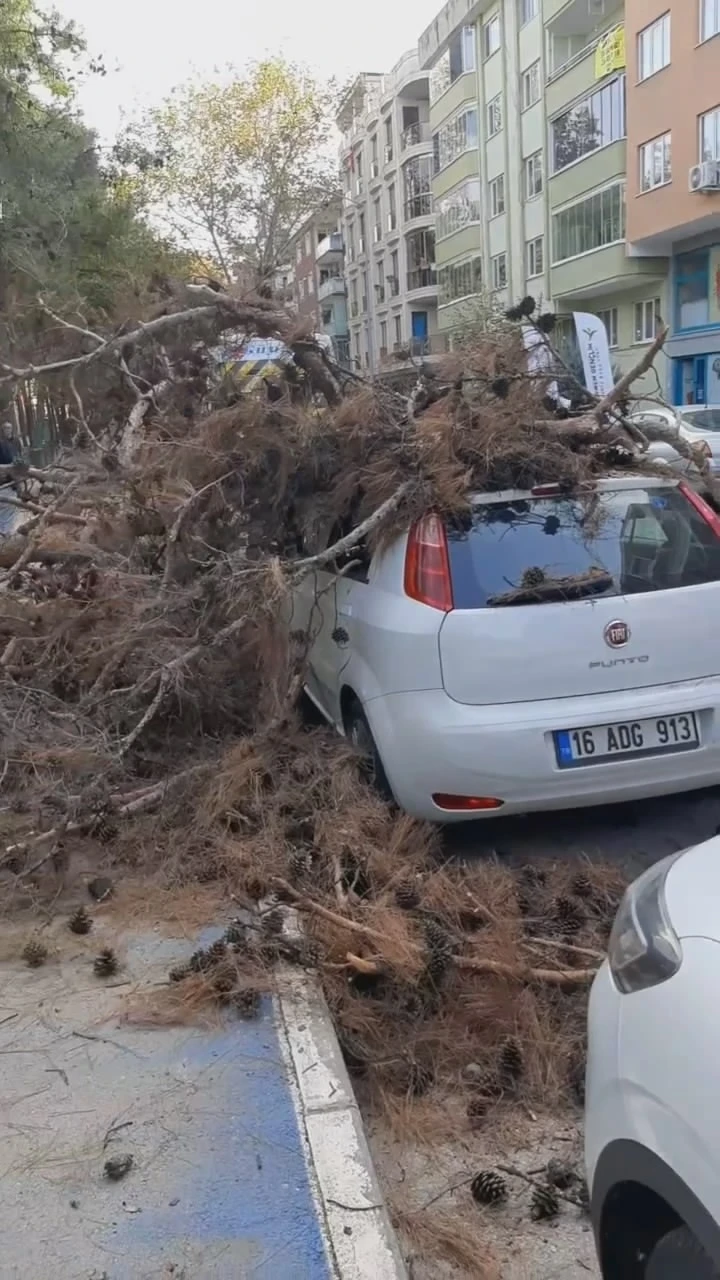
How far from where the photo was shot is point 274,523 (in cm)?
571

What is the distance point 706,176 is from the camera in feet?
85.9

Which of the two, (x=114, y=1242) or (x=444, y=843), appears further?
(x=444, y=843)

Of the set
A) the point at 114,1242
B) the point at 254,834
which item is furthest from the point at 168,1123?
the point at 254,834

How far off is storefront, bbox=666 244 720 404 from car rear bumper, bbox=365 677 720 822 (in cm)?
2710

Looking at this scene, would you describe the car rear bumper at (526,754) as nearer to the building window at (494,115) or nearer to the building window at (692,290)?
the building window at (692,290)

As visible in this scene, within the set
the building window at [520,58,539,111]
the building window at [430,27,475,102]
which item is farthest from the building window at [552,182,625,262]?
the building window at [430,27,475,102]

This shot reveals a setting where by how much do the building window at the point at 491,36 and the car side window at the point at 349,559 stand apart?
4350cm

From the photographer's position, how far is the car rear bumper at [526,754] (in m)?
4.25

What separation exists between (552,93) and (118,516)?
3571 cm

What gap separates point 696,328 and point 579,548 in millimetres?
28283

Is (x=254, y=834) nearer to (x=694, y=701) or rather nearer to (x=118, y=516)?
(x=694, y=701)

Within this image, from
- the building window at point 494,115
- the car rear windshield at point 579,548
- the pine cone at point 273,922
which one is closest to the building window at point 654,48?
the building window at point 494,115

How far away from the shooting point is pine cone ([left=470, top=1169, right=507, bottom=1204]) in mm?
2770

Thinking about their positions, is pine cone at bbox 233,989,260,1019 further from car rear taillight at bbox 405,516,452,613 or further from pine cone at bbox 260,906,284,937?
car rear taillight at bbox 405,516,452,613
